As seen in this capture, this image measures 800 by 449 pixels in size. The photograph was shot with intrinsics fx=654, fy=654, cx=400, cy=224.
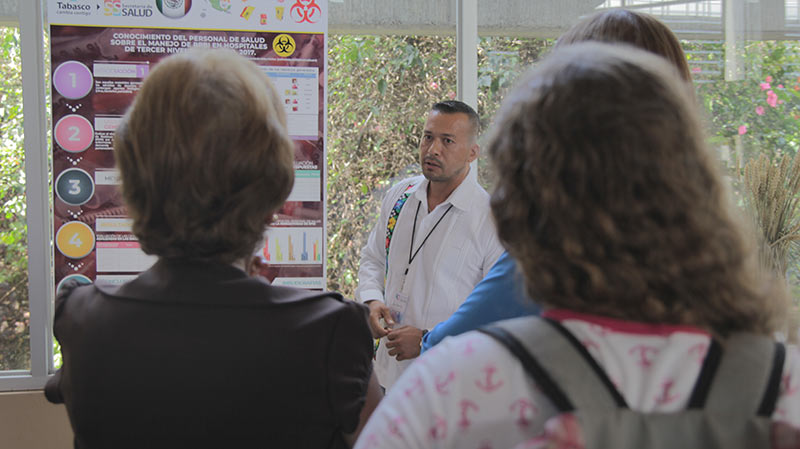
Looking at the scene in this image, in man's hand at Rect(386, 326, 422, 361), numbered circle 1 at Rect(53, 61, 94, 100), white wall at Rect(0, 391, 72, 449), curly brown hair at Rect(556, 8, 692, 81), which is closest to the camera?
curly brown hair at Rect(556, 8, 692, 81)

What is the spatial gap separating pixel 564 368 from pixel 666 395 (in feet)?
0.38

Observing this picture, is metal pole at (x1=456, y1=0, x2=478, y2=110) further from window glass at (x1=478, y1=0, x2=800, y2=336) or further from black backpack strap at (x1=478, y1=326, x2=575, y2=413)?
black backpack strap at (x1=478, y1=326, x2=575, y2=413)

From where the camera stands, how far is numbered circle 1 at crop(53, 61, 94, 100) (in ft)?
10.0

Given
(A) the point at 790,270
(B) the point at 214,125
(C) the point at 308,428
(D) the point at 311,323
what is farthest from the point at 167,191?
(A) the point at 790,270

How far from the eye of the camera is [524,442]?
72 centimetres

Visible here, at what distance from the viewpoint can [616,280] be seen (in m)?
0.75

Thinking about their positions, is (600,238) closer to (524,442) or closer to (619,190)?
(619,190)

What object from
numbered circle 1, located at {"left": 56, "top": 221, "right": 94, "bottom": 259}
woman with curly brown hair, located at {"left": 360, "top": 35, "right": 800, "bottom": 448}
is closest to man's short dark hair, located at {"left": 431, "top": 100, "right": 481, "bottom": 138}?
numbered circle 1, located at {"left": 56, "top": 221, "right": 94, "bottom": 259}

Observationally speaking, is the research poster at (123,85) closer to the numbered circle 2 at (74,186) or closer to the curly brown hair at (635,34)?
the numbered circle 2 at (74,186)

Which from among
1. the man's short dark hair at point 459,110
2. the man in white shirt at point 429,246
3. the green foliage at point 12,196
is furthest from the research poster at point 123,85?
the man's short dark hair at point 459,110

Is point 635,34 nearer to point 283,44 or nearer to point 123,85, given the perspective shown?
point 283,44

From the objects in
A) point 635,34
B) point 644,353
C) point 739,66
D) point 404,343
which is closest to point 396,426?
point 644,353

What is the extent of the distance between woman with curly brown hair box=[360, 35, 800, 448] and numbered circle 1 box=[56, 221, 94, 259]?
275 centimetres

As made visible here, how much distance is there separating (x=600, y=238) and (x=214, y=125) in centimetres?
58
